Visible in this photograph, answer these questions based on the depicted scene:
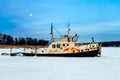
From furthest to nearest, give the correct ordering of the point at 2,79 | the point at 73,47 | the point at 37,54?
the point at 37,54
the point at 73,47
the point at 2,79

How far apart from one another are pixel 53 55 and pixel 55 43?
178cm

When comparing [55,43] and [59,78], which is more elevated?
[55,43]

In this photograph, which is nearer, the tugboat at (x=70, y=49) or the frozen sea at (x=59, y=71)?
the frozen sea at (x=59, y=71)

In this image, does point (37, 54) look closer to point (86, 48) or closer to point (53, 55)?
point (53, 55)

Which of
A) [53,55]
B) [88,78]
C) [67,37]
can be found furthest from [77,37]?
[88,78]

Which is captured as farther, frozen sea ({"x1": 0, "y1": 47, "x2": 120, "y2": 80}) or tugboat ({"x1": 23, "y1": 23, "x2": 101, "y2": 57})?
tugboat ({"x1": 23, "y1": 23, "x2": 101, "y2": 57})

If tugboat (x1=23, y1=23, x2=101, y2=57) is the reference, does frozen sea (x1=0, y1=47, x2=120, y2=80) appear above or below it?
below

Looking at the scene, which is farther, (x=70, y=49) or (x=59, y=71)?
(x=70, y=49)

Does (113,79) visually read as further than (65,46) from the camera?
No

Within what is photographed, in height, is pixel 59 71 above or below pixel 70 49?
below

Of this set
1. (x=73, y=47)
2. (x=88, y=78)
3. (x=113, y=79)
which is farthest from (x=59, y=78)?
(x=73, y=47)

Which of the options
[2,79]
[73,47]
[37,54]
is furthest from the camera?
[37,54]

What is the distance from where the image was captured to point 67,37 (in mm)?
43594

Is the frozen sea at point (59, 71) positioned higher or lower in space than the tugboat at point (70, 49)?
lower
